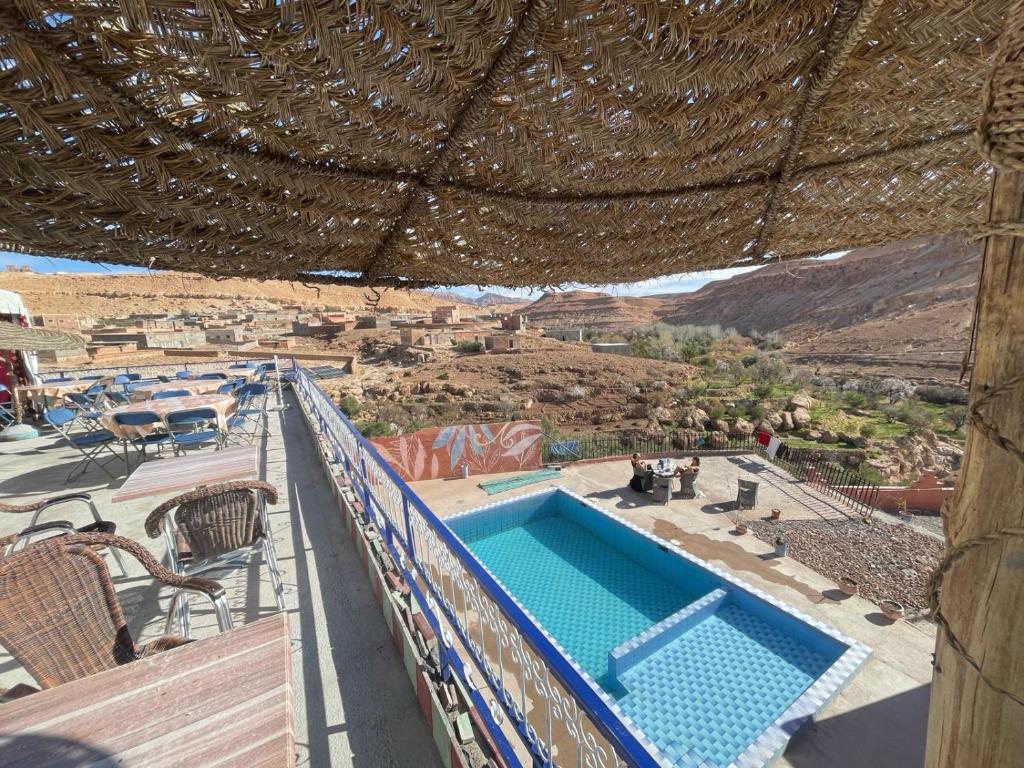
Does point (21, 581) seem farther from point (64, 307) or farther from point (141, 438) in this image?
point (64, 307)

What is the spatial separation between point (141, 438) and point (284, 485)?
1.61 meters

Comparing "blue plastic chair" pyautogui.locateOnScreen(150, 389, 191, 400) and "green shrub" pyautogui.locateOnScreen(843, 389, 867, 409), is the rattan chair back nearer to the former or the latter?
"blue plastic chair" pyautogui.locateOnScreen(150, 389, 191, 400)

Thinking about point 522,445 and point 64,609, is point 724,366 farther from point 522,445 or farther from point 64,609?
point 64,609

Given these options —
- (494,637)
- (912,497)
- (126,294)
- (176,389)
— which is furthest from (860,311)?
(126,294)

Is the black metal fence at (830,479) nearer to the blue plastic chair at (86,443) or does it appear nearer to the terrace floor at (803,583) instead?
the terrace floor at (803,583)

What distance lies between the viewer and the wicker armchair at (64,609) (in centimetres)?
136

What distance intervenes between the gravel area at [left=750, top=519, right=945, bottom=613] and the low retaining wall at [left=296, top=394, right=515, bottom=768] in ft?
25.1

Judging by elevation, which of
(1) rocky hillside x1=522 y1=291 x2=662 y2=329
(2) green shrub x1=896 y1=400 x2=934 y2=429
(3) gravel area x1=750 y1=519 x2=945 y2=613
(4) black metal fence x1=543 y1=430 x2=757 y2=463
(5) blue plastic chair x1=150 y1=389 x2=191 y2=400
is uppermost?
(1) rocky hillside x1=522 y1=291 x2=662 y2=329

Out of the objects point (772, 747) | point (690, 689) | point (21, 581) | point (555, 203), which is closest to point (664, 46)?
point (555, 203)

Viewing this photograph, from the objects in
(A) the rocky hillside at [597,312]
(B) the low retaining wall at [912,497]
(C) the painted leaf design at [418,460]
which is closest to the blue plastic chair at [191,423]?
(C) the painted leaf design at [418,460]

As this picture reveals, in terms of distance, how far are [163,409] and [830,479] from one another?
14847 mm

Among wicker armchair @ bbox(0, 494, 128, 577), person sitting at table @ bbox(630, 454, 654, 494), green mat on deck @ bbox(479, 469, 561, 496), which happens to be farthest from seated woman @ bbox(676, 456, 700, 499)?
wicker armchair @ bbox(0, 494, 128, 577)

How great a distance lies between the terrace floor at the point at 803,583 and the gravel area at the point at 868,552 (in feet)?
1.16

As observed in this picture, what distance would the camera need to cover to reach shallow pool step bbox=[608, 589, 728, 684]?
5.25 m
